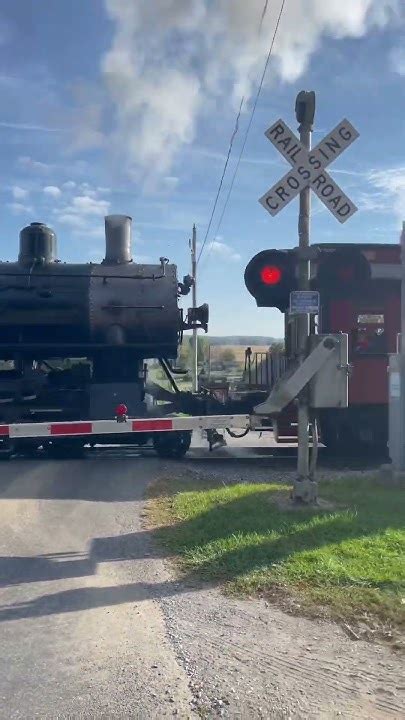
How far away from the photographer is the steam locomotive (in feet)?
35.5

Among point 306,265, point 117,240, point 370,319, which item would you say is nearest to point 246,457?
point 370,319

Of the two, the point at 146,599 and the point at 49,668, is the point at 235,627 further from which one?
the point at 49,668

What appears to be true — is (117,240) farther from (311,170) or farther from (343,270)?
(311,170)

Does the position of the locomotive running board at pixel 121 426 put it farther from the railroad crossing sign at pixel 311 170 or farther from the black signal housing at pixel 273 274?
the railroad crossing sign at pixel 311 170

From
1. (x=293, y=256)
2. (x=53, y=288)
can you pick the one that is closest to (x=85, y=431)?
(x=53, y=288)

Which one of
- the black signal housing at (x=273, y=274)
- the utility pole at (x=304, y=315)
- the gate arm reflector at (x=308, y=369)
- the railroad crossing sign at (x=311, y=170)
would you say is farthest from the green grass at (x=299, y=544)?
the railroad crossing sign at (x=311, y=170)

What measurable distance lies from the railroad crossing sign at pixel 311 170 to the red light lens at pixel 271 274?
Result: 92cm

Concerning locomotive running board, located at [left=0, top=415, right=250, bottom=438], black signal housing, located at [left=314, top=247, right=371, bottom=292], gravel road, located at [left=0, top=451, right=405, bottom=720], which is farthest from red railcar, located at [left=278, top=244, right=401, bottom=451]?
gravel road, located at [left=0, top=451, right=405, bottom=720]

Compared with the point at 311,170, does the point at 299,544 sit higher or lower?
lower

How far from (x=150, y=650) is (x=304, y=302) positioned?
379 centimetres

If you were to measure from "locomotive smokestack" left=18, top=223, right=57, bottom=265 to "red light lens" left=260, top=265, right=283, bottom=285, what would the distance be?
452 centimetres

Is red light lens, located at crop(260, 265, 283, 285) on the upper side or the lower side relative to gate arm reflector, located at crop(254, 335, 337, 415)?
upper

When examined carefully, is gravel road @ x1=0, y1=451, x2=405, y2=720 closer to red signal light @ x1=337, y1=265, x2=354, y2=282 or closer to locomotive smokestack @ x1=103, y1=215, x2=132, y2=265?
red signal light @ x1=337, y1=265, x2=354, y2=282

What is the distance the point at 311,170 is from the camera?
278 inches
